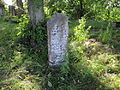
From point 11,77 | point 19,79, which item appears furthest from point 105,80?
point 11,77

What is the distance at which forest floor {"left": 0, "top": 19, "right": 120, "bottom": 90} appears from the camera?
2461 mm

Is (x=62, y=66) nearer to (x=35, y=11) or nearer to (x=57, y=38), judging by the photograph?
(x=57, y=38)

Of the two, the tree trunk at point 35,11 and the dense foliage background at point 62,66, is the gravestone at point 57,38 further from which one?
the tree trunk at point 35,11

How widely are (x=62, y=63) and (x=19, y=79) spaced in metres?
1.05

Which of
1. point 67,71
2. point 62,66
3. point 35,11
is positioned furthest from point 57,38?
point 35,11

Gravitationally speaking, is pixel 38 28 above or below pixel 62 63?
above

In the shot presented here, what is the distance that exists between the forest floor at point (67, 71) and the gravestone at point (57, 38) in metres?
0.30

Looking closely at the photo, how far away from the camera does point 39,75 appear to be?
9.38ft

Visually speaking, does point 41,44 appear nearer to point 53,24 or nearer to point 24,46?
point 24,46

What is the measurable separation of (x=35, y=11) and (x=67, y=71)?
238 centimetres

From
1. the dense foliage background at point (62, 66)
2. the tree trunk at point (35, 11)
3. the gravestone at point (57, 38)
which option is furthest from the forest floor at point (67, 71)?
the tree trunk at point (35, 11)

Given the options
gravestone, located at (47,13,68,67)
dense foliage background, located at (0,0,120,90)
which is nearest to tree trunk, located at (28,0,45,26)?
dense foliage background, located at (0,0,120,90)

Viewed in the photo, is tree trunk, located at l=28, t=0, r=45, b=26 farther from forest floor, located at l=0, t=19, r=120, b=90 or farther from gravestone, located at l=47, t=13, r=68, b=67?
gravestone, located at l=47, t=13, r=68, b=67

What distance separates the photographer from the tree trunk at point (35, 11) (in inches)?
155
